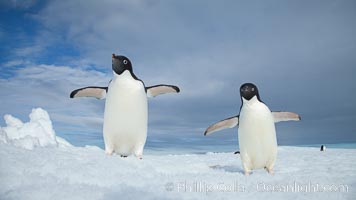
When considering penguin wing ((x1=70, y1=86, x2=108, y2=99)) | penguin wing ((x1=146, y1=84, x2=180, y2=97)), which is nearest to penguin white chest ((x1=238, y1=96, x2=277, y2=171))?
penguin wing ((x1=146, y1=84, x2=180, y2=97))

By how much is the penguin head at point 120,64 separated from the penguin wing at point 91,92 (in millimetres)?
476

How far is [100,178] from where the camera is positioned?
83.1 inches

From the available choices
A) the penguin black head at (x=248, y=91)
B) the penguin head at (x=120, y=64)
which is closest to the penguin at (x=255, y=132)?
the penguin black head at (x=248, y=91)

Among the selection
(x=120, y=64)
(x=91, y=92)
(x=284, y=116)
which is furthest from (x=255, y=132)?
(x=91, y=92)

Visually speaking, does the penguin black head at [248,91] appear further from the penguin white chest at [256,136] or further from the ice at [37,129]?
the ice at [37,129]

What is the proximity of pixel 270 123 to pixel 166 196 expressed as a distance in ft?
6.63

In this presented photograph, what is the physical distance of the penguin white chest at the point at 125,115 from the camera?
3.64 meters

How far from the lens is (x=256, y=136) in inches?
138

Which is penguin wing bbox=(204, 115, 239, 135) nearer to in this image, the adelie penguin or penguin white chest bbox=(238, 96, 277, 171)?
penguin white chest bbox=(238, 96, 277, 171)

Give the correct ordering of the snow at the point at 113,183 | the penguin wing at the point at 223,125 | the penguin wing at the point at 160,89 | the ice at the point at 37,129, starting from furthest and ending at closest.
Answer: the ice at the point at 37,129 → the penguin wing at the point at 160,89 → the penguin wing at the point at 223,125 → the snow at the point at 113,183

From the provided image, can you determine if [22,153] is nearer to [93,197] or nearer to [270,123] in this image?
[93,197]

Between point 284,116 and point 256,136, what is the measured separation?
707 millimetres

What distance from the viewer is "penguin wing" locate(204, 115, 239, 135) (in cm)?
389

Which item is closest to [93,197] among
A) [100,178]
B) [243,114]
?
[100,178]
